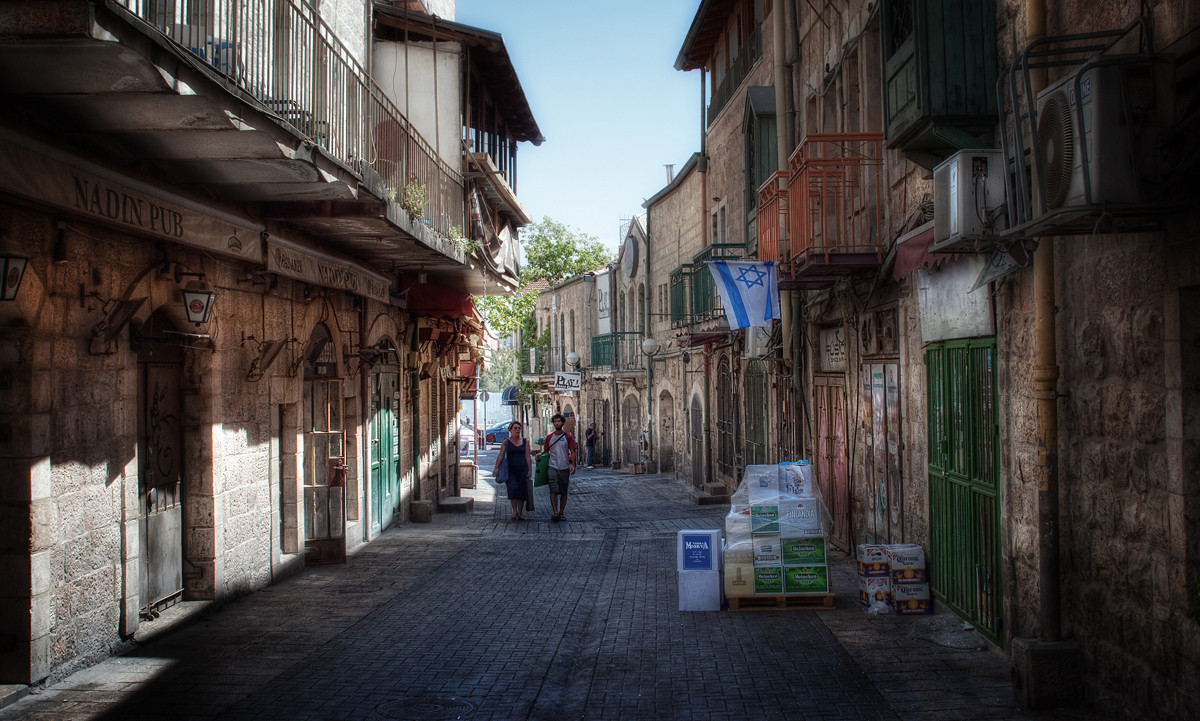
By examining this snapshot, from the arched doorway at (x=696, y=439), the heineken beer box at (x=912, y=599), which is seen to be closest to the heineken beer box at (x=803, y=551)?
the heineken beer box at (x=912, y=599)

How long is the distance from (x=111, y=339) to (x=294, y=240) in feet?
10.6

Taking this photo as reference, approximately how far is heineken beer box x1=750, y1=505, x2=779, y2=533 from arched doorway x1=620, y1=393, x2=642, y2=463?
2167cm

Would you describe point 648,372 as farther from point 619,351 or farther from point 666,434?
point 619,351

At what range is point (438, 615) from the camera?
26.6 feet

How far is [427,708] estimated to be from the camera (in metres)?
5.66

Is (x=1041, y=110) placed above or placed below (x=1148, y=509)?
above

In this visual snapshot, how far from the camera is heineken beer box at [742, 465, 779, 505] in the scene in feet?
26.8

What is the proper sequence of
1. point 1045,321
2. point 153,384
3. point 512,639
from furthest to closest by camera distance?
point 153,384 < point 512,639 < point 1045,321

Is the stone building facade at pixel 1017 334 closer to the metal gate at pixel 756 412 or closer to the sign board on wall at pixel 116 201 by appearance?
the metal gate at pixel 756 412

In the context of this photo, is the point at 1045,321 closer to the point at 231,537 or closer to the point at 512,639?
the point at 512,639

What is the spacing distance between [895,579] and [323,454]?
6.81 m

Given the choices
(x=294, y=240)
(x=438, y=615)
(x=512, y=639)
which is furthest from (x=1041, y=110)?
(x=294, y=240)

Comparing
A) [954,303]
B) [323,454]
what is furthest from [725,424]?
[954,303]

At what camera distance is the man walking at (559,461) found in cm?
1467
